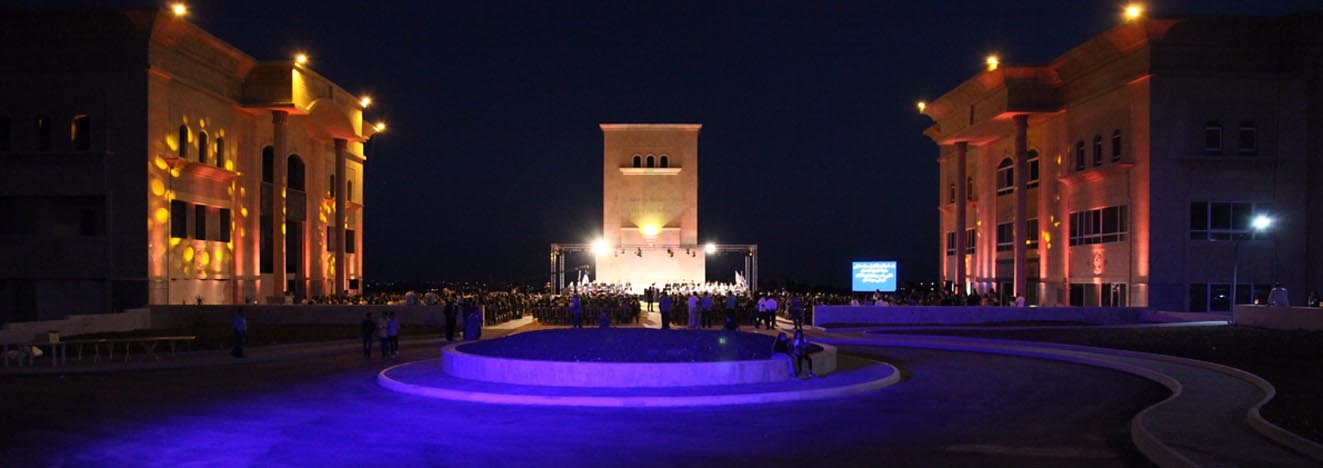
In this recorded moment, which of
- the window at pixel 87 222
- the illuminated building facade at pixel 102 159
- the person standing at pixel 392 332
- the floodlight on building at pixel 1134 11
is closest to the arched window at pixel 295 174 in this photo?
the illuminated building facade at pixel 102 159

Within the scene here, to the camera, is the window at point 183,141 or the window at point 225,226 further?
the window at point 225,226

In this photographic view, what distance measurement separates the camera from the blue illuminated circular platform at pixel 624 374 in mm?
16469

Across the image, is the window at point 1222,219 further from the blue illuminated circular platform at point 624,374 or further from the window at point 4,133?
the window at point 4,133

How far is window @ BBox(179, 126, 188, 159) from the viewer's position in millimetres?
36688

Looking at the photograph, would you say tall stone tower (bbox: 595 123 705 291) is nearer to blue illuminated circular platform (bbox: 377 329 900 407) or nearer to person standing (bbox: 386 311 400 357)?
person standing (bbox: 386 311 400 357)

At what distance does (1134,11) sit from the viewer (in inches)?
1400

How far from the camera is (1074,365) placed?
2294cm

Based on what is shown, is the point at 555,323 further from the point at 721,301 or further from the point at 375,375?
the point at 375,375

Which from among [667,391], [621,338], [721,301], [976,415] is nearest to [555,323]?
[721,301]

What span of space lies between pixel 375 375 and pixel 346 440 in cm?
812

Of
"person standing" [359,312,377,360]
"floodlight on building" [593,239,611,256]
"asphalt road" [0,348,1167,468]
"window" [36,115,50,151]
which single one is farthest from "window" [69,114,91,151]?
"floodlight on building" [593,239,611,256]

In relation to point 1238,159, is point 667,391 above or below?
below

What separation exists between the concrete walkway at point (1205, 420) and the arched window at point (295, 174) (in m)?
38.0

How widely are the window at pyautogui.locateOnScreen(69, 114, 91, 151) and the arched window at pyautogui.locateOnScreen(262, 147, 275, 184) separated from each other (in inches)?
428
